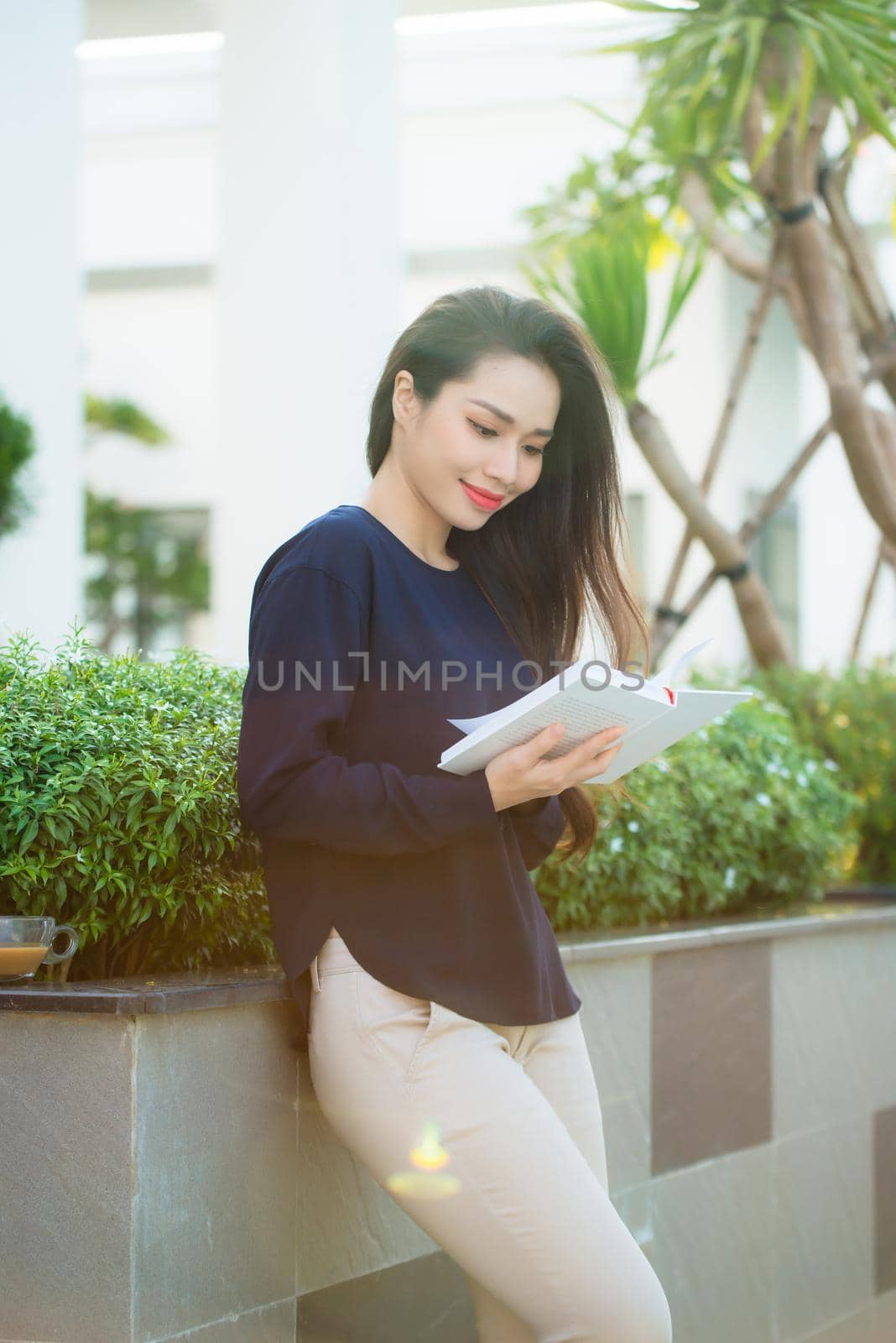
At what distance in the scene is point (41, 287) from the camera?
5.49 m

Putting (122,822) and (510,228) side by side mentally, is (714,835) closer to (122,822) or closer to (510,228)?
(122,822)

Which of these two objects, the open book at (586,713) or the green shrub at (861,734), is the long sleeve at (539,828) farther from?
the green shrub at (861,734)

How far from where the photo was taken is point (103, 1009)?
5.89 feet

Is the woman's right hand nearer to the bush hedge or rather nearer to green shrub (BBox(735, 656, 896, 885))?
the bush hedge

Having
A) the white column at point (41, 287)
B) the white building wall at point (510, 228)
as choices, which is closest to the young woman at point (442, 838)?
the white column at point (41, 287)

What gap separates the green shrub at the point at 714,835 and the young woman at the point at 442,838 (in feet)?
2.21

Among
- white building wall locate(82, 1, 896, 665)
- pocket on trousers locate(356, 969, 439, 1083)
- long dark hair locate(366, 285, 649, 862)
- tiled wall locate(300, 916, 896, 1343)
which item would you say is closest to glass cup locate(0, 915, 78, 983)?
pocket on trousers locate(356, 969, 439, 1083)

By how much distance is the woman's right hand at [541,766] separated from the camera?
1696 mm

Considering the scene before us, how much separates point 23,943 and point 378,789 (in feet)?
1.65

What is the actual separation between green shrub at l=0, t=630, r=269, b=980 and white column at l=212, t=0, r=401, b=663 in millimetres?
3297

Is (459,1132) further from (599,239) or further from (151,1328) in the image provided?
(599,239)

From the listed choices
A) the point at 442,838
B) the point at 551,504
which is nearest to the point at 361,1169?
the point at 442,838

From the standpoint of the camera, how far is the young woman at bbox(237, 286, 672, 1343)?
1.67m

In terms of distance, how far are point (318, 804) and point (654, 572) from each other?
10.5 meters
